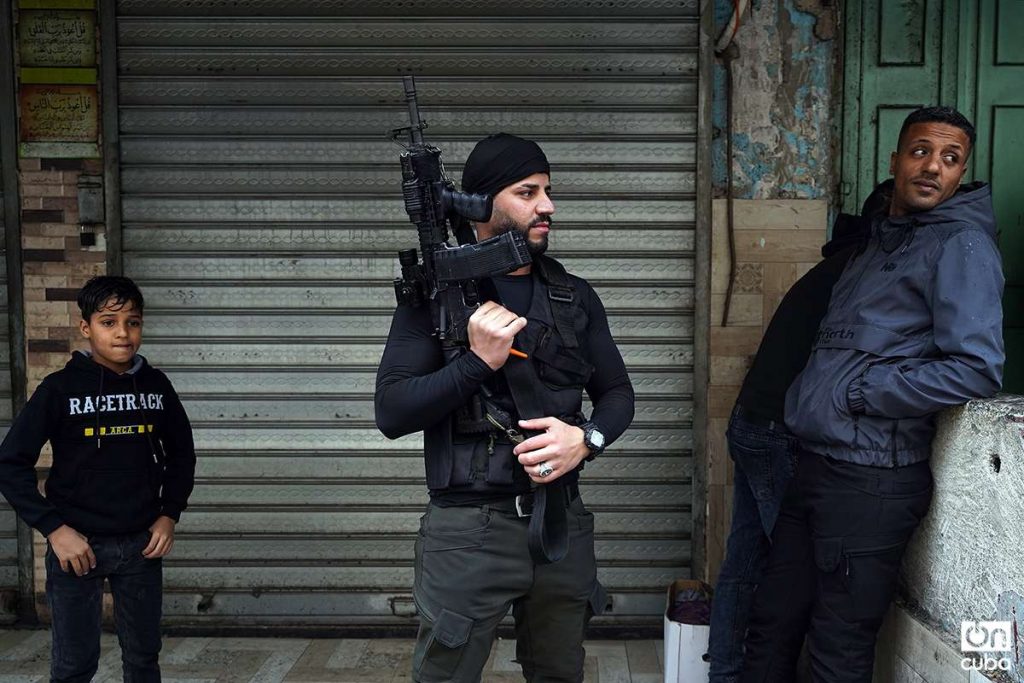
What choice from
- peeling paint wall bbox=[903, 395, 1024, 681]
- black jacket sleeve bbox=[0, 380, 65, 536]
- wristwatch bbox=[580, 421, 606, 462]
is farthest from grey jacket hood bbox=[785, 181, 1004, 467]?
black jacket sleeve bbox=[0, 380, 65, 536]

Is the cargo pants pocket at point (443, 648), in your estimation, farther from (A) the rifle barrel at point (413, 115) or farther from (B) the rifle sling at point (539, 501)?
(A) the rifle barrel at point (413, 115)

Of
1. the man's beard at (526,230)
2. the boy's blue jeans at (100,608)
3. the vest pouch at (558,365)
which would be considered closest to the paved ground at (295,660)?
the boy's blue jeans at (100,608)

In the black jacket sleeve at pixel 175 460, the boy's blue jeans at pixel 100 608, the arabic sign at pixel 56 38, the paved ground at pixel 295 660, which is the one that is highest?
the arabic sign at pixel 56 38

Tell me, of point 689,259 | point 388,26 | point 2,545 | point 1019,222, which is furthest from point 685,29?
point 2,545

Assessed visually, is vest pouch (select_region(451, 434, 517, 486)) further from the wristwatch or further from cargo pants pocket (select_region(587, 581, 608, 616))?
cargo pants pocket (select_region(587, 581, 608, 616))

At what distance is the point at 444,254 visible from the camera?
2.76m

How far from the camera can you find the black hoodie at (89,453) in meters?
3.40

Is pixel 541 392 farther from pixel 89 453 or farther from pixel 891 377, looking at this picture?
pixel 89 453

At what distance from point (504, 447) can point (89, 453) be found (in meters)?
1.71

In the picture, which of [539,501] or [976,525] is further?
[976,525]

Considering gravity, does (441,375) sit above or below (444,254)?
below

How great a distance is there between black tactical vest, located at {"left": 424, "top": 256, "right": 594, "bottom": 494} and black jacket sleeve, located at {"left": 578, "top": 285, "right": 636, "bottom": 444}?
60mm

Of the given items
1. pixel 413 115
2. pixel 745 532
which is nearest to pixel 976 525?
pixel 745 532

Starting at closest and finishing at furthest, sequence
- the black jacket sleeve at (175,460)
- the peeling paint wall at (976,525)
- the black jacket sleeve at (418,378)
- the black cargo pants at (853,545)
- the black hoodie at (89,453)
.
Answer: the black jacket sleeve at (418,378)
the peeling paint wall at (976,525)
the black cargo pants at (853,545)
the black hoodie at (89,453)
the black jacket sleeve at (175,460)
